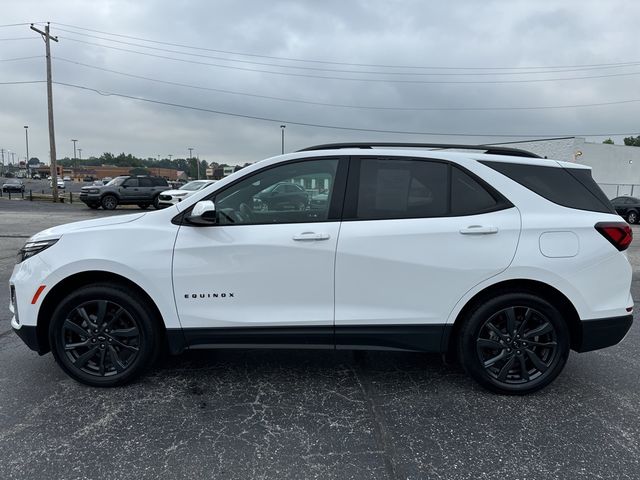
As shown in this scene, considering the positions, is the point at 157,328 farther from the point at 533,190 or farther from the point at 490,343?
the point at 533,190

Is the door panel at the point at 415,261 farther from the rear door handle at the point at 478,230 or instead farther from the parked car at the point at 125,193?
the parked car at the point at 125,193

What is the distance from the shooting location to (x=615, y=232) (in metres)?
3.30

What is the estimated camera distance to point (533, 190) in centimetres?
339

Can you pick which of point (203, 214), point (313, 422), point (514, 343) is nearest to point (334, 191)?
point (203, 214)

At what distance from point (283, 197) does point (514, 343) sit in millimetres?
2007

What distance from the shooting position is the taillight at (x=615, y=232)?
3.30 m

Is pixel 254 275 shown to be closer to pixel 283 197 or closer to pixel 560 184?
pixel 283 197

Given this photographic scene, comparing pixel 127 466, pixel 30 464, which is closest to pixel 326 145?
pixel 127 466

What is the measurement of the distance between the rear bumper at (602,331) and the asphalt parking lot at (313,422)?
1.41 ft

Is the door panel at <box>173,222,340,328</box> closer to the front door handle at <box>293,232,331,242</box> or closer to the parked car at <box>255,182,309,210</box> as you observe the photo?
the front door handle at <box>293,232,331,242</box>

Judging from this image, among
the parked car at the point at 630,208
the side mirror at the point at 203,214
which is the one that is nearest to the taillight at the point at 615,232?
the side mirror at the point at 203,214

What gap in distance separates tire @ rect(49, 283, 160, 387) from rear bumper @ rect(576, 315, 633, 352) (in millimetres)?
3161

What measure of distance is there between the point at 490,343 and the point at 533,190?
1.17 m

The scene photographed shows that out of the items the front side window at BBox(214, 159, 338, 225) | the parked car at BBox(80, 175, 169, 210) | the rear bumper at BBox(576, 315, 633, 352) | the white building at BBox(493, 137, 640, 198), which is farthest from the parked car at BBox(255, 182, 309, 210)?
the white building at BBox(493, 137, 640, 198)
